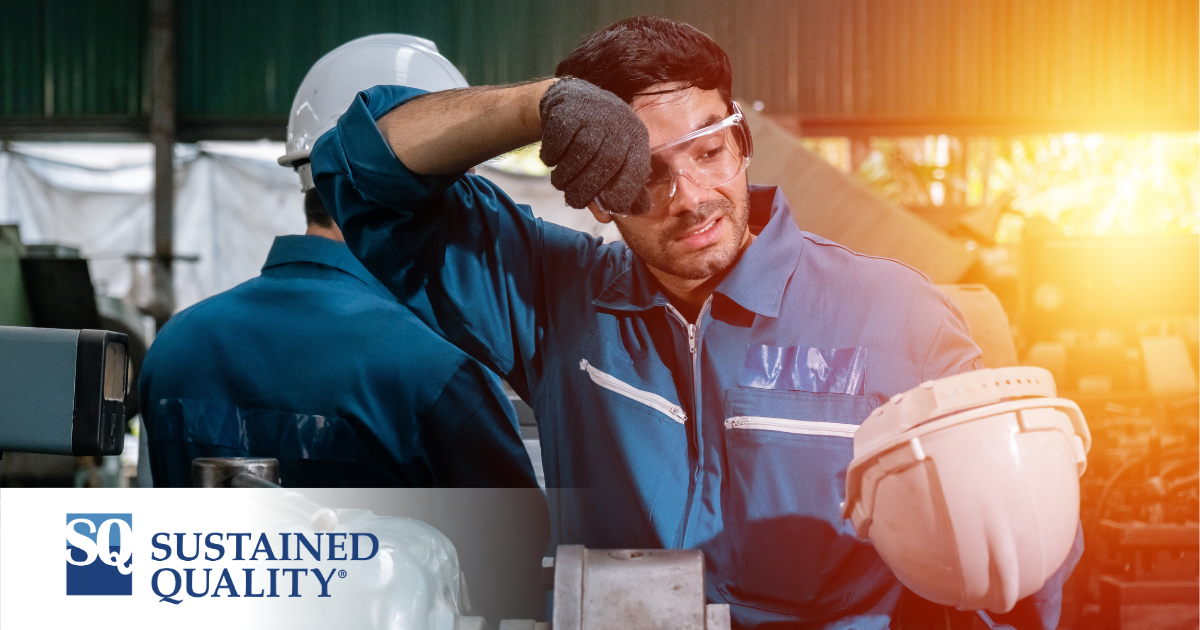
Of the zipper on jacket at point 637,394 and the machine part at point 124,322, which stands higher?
the zipper on jacket at point 637,394

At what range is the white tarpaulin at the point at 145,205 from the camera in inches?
152

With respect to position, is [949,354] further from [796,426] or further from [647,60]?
[647,60]

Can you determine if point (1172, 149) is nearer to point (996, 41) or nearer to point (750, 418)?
point (996, 41)

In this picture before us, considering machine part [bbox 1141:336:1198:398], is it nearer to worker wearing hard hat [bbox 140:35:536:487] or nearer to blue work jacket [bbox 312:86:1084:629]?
blue work jacket [bbox 312:86:1084:629]

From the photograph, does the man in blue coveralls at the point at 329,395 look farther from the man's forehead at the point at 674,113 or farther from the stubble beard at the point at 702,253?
the man's forehead at the point at 674,113

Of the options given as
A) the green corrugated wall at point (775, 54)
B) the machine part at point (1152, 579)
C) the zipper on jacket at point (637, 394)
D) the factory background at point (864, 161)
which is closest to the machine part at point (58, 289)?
the factory background at point (864, 161)

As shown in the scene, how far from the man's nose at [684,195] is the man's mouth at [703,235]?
3 cm

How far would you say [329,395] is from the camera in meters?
1.19

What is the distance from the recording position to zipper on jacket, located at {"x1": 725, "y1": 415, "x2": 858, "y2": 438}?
1.01 meters

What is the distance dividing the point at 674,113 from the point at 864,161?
267 centimetres

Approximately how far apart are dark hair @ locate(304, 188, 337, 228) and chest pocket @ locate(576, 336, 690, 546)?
470mm

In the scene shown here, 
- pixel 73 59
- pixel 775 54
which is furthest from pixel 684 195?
pixel 73 59

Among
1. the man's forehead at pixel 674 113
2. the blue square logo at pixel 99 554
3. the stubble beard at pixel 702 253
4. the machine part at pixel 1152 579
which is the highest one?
the man's forehead at pixel 674 113

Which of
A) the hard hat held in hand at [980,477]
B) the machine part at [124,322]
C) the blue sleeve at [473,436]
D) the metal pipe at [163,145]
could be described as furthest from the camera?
the metal pipe at [163,145]
